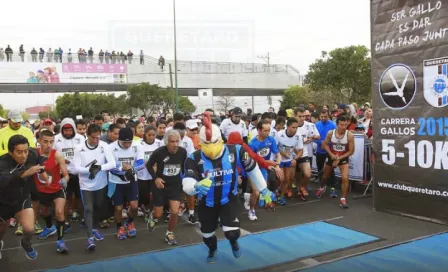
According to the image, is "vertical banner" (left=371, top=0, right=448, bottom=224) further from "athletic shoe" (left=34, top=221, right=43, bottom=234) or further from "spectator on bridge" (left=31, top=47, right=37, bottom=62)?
"spectator on bridge" (left=31, top=47, right=37, bottom=62)

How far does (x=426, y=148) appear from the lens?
626cm

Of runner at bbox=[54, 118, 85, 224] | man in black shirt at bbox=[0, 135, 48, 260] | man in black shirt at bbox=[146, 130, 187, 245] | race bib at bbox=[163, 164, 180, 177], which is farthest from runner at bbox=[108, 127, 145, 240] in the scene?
man in black shirt at bbox=[0, 135, 48, 260]

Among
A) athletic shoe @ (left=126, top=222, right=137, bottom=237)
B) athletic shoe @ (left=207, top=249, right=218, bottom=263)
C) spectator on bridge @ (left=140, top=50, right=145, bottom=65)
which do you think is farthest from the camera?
spectator on bridge @ (left=140, top=50, right=145, bottom=65)

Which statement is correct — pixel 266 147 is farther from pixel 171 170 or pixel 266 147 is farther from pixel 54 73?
pixel 54 73

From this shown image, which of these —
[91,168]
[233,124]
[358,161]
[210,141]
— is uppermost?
[233,124]

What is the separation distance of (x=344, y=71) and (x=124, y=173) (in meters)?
28.3

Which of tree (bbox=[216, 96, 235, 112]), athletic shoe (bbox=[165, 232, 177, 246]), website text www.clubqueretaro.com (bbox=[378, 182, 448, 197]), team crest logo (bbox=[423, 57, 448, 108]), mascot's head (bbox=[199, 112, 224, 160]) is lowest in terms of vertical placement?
athletic shoe (bbox=[165, 232, 177, 246])

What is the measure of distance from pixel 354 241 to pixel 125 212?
13.6 ft

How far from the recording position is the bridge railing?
3744cm

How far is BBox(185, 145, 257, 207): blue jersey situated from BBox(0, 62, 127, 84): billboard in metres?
36.0

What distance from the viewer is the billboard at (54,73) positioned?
36.7 metres

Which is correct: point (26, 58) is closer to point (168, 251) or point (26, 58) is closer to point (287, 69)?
point (287, 69)

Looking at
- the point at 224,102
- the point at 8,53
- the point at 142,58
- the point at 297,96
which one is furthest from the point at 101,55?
the point at 297,96

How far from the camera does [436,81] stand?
5934mm
